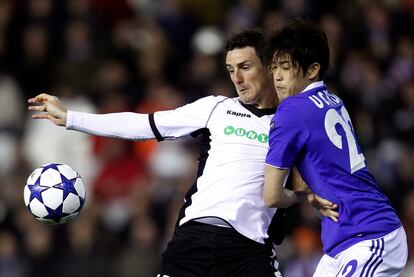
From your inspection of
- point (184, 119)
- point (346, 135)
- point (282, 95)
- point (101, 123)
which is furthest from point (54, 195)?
point (346, 135)

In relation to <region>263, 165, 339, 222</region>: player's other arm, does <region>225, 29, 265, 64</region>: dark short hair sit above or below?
above

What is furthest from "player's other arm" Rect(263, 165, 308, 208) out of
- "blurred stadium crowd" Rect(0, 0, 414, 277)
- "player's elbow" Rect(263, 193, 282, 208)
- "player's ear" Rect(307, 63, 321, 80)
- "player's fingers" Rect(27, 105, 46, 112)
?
"blurred stadium crowd" Rect(0, 0, 414, 277)

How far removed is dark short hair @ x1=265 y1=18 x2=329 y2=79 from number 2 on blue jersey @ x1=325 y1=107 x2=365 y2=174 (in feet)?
1.15

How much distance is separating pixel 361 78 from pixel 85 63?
382cm

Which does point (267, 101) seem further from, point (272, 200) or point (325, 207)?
point (325, 207)

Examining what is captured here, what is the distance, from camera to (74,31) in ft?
48.5

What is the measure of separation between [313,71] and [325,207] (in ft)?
2.84

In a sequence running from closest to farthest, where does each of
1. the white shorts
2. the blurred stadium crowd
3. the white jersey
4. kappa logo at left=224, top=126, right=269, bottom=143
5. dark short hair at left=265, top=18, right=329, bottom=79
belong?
the white shorts
dark short hair at left=265, top=18, right=329, bottom=79
the white jersey
kappa logo at left=224, top=126, right=269, bottom=143
the blurred stadium crowd

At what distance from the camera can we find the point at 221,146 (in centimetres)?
707

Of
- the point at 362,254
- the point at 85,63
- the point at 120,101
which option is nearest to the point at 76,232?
the point at 120,101

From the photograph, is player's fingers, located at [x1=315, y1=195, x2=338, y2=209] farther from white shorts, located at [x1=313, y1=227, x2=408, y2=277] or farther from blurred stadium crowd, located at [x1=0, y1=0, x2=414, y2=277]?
blurred stadium crowd, located at [x1=0, y1=0, x2=414, y2=277]

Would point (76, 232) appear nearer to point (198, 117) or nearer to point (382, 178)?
point (382, 178)

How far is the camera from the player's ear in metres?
6.61

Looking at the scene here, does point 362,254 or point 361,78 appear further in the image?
point 361,78
